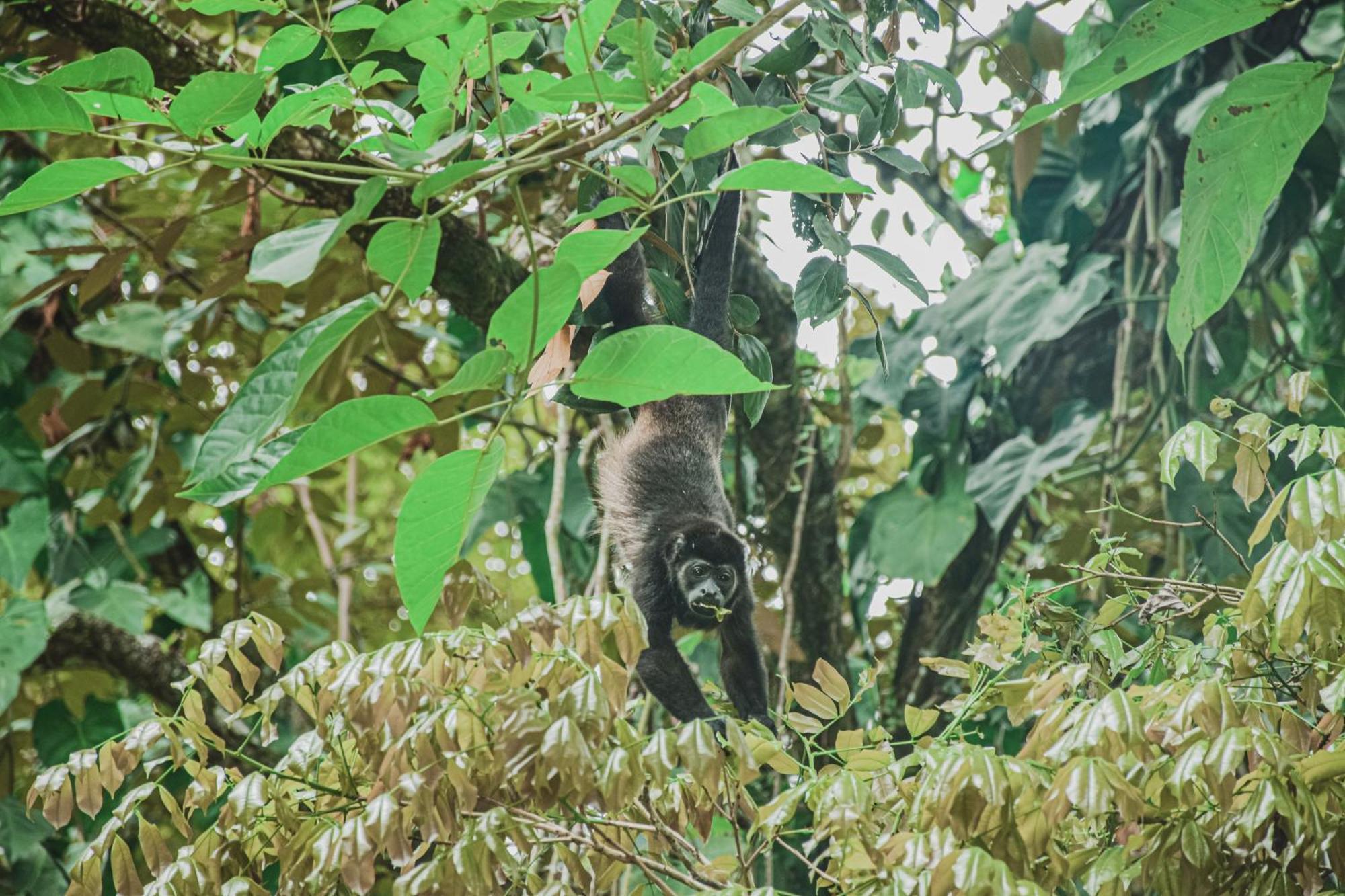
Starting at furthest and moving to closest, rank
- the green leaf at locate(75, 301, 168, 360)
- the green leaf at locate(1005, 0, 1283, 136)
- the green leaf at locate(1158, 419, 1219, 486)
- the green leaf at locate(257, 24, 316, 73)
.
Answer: the green leaf at locate(75, 301, 168, 360) < the green leaf at locate(1158, 419, 1219, 486) < the green leaf at locate(257, 24, 316, 73) < the green leaf at locate(1005, 0, 1283, 136)

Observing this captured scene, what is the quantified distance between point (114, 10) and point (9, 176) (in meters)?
1.10

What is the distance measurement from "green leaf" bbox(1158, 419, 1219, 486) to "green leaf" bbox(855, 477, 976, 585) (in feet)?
4.71

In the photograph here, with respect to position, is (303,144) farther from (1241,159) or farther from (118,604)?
(1241,159)

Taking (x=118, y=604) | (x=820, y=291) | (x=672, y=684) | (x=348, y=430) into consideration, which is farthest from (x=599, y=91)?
(x=118, y=604)

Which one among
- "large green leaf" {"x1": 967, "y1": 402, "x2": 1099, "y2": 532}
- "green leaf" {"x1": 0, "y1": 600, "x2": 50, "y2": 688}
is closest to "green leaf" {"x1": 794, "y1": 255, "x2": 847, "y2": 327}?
"large green leaf" {"x1": 967, "y1": 402, "x2": 1099, "y2": 532}

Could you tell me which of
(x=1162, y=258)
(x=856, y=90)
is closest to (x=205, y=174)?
(x=856, y=90)

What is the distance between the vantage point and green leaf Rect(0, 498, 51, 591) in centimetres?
272

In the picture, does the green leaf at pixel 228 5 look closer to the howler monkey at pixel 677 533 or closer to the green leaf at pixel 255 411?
the green leaf at pixel 255 411

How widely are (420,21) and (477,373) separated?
0.27m

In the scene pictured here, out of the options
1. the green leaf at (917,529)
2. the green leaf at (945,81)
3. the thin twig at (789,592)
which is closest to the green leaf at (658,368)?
the green leaf at (945,81)

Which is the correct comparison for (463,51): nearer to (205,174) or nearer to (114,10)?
Result: (114,10)

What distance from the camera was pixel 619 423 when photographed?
7.60 ft

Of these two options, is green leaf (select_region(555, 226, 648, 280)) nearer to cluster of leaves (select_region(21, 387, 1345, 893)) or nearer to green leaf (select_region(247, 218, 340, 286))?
green leaf (select_region(247, 218, 340, 286))

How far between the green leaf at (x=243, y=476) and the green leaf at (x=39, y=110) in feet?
0.87
